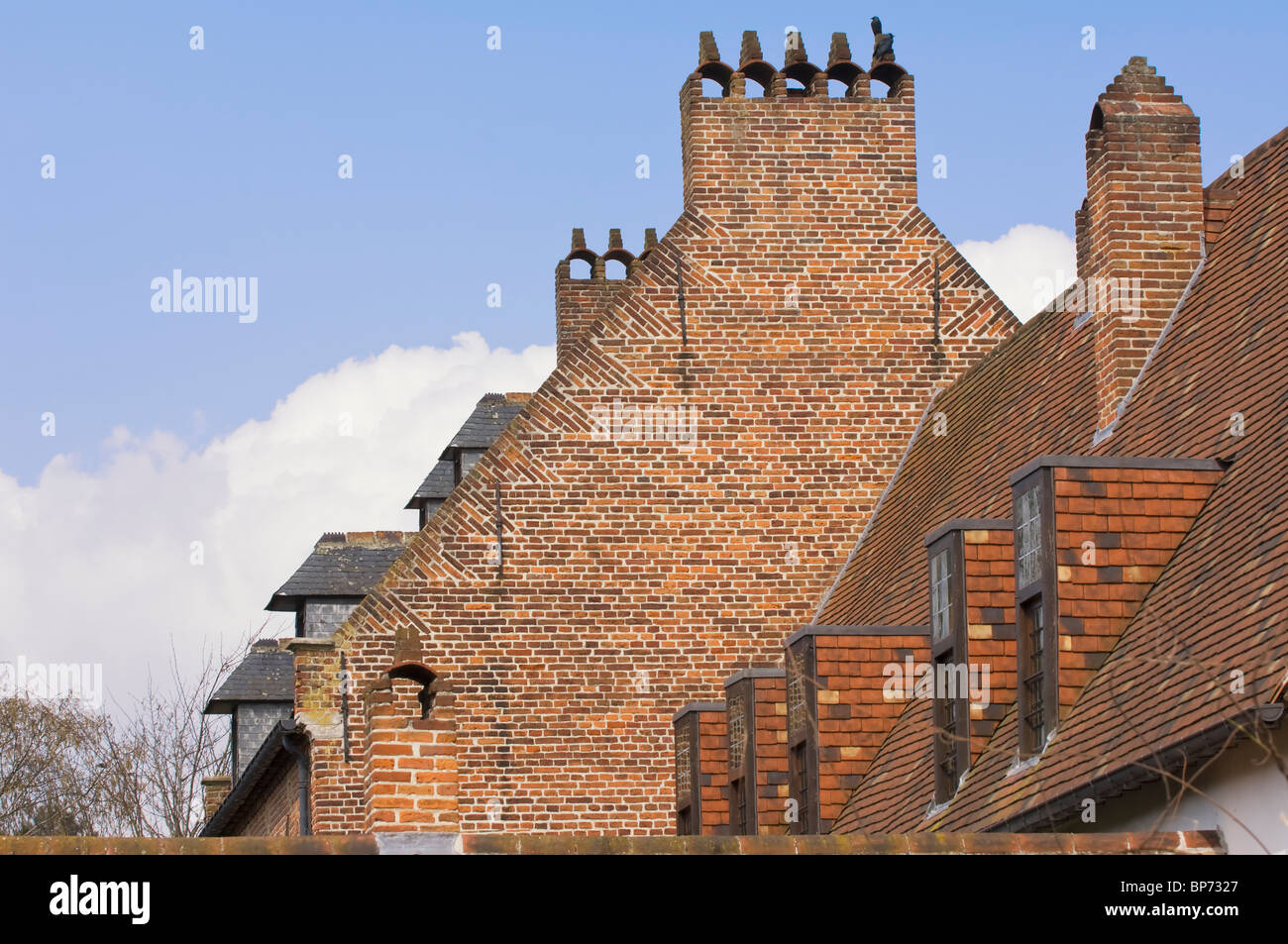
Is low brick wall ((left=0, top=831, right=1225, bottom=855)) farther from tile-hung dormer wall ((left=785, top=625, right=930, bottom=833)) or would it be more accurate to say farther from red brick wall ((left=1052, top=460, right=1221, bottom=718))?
tile-hung dormer wall ((left=785, top=625, right=930, bottom=833))

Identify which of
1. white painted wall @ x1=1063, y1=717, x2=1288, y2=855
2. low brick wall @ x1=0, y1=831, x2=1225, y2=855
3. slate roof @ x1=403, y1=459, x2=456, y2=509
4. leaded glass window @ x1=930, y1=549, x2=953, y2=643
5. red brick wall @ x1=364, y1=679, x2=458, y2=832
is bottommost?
low brick wall @ x1=0, y1=831, x2=1225, y2=855

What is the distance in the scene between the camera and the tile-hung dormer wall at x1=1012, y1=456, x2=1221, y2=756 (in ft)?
41.0

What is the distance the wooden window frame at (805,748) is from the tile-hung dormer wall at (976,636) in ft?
4.58

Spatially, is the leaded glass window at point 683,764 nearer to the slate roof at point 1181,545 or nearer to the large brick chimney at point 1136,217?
the slate roof at point 1181,545

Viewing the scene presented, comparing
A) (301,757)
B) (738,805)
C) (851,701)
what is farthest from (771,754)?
(301,757)

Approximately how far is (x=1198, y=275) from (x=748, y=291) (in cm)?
657

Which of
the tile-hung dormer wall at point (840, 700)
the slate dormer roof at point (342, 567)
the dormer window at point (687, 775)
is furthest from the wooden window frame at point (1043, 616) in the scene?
the slate dormer roof at point (342, 567)

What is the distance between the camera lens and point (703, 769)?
711 inches

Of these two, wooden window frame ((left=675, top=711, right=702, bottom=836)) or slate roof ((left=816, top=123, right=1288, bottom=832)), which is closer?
slate roof ((left=816, top=123, right=1288, bottom=832))

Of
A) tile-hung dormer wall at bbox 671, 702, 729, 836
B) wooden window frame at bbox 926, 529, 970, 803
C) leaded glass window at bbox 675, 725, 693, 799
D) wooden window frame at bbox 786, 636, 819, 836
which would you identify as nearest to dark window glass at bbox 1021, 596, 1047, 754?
wooden window frame at bbox 926, 529, 970, 803

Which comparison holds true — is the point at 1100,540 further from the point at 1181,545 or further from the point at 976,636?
the point at 976,636

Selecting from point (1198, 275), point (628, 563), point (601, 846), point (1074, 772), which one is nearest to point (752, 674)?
point (628, 563)

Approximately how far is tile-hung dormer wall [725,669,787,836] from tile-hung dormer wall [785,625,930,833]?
1.52 feet

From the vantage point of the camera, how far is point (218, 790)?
35.2 metres
